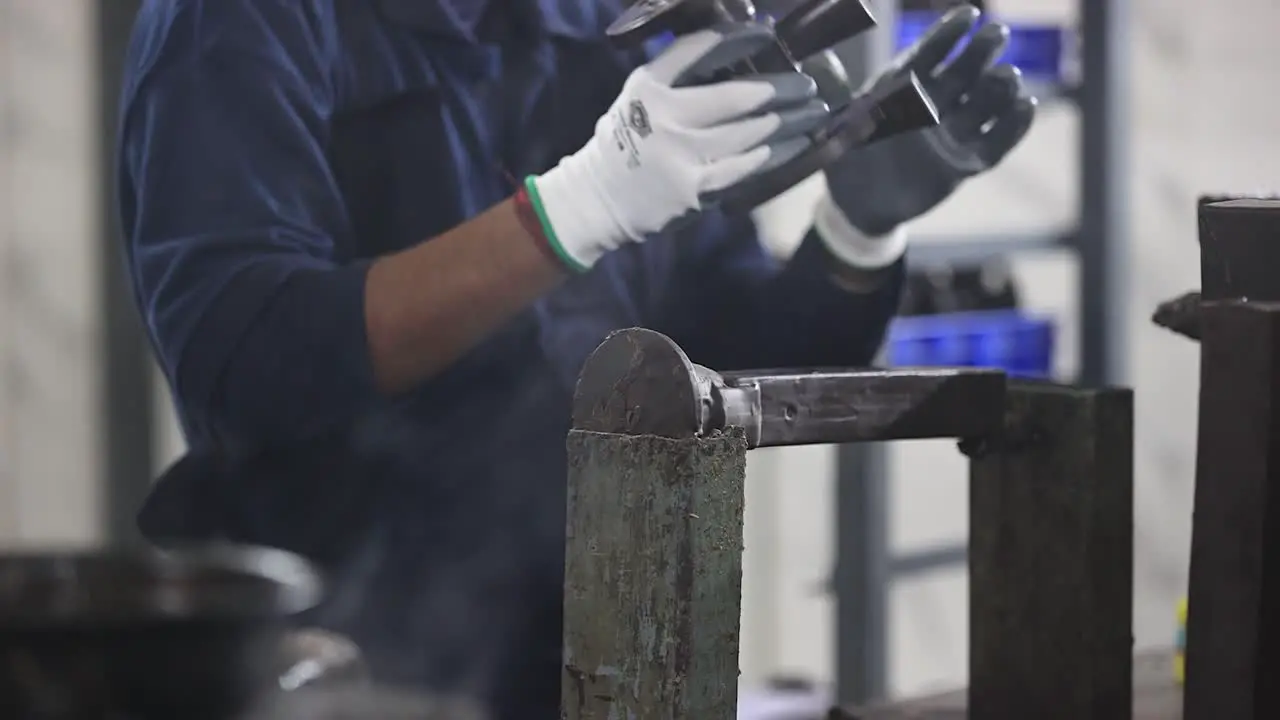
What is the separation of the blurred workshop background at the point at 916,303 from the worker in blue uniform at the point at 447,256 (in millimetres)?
228

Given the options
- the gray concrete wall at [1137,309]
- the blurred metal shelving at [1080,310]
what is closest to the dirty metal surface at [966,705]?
the blurred metal shelving at [1080,310]

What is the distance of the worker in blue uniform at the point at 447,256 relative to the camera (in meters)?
1.09

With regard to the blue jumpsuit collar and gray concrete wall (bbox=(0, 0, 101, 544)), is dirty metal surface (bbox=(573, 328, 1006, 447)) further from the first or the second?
gray concrete wall (bbox=(0, 0, 101, 544))

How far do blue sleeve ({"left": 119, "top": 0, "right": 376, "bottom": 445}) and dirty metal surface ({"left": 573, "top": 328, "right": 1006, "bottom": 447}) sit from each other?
339mm

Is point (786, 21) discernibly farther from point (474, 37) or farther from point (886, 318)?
point (886, 318)

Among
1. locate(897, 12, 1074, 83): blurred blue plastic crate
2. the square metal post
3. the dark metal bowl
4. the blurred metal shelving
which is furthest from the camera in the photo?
locate(897, 12, 1074, 83): blurred blue plastic crate

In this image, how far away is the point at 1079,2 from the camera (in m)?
2.44

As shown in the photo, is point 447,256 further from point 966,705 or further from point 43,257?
point 43,257

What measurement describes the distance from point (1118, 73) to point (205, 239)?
69.3 inches

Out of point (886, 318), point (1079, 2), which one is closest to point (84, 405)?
point (886, 318)

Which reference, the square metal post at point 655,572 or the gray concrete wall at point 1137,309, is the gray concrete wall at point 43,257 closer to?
the gray concrete wall at point 1137,309

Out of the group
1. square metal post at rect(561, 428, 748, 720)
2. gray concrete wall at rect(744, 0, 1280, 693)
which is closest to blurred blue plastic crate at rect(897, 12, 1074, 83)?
gray concrete wall at rect(744, 0, 1280, 693)

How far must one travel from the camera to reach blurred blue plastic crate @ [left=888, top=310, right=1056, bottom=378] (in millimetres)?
2234

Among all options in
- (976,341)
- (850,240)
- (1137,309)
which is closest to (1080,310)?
(976,341)
